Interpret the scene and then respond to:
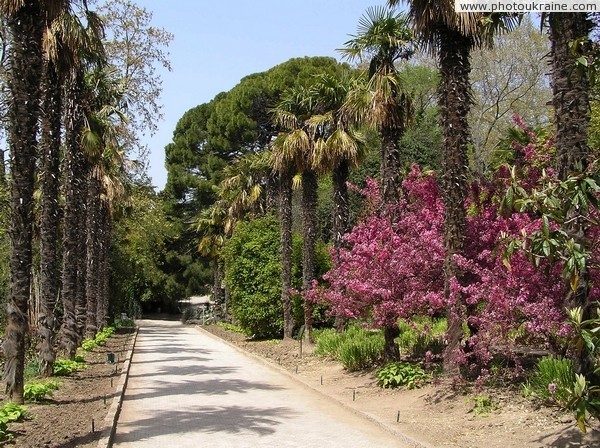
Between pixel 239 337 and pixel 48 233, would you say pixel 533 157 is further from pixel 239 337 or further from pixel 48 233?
pixel 239 337

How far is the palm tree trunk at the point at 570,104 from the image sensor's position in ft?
28.1

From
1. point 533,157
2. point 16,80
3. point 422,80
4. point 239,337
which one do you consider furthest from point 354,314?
point 422,80

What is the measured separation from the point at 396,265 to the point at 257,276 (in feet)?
49.8

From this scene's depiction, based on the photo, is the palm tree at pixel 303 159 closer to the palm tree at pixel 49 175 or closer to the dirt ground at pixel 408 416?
the dirt ground at pixel 408 416

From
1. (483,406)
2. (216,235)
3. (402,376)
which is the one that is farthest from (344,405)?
(216,235)

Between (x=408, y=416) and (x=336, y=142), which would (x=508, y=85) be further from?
(x=408, y=416)

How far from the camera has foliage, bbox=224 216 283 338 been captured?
87.9 feet

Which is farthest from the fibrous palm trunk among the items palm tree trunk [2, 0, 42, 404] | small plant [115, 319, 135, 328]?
small plant [115, 319, 135, 328]

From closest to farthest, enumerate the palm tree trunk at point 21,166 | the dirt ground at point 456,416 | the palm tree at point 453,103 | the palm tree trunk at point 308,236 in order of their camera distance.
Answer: the dirt ground at point 456,416
the palm tree trunk at point 21,166
the palm tree at point 453,103
the palm tree trunk at point 308,236

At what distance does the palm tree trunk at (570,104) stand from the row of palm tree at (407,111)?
0.05ft

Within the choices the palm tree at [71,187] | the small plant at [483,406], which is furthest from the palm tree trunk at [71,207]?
the small plant at [483,406]

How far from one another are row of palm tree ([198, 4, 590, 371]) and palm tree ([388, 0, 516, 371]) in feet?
0.06

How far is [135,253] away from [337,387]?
34093 millimetres

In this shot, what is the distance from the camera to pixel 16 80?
10586 millimetres
